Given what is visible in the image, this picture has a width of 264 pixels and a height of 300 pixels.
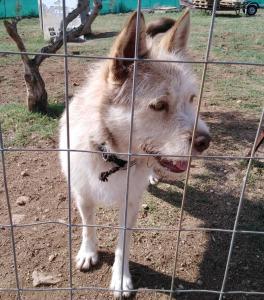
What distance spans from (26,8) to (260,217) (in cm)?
2045

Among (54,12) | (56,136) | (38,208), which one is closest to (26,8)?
(54,12)

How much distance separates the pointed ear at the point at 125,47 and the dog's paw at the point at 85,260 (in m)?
1.38

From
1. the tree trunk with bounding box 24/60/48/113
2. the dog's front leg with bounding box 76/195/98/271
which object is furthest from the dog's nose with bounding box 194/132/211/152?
the tree trunk with bounding box 24/60/48/113

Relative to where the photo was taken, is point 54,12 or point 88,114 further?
point 54,12

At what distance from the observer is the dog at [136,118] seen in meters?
2.17

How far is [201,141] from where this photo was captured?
211 centimetres

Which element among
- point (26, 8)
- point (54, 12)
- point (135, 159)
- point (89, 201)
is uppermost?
point (135, 159)

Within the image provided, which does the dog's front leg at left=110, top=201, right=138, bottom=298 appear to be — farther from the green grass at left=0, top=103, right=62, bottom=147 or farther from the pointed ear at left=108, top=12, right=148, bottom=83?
the green grass at left=0, top=103, right=62, bottom=147

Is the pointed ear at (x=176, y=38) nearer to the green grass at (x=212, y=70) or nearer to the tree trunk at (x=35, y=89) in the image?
the green grass at (x=212, y=70)

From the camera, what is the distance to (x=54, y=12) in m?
12.9

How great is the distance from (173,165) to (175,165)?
0.04 feet

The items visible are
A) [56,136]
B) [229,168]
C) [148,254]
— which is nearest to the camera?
[148,254]

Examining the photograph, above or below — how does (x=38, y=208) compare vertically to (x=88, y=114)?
below

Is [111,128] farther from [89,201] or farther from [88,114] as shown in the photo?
[89,201]
